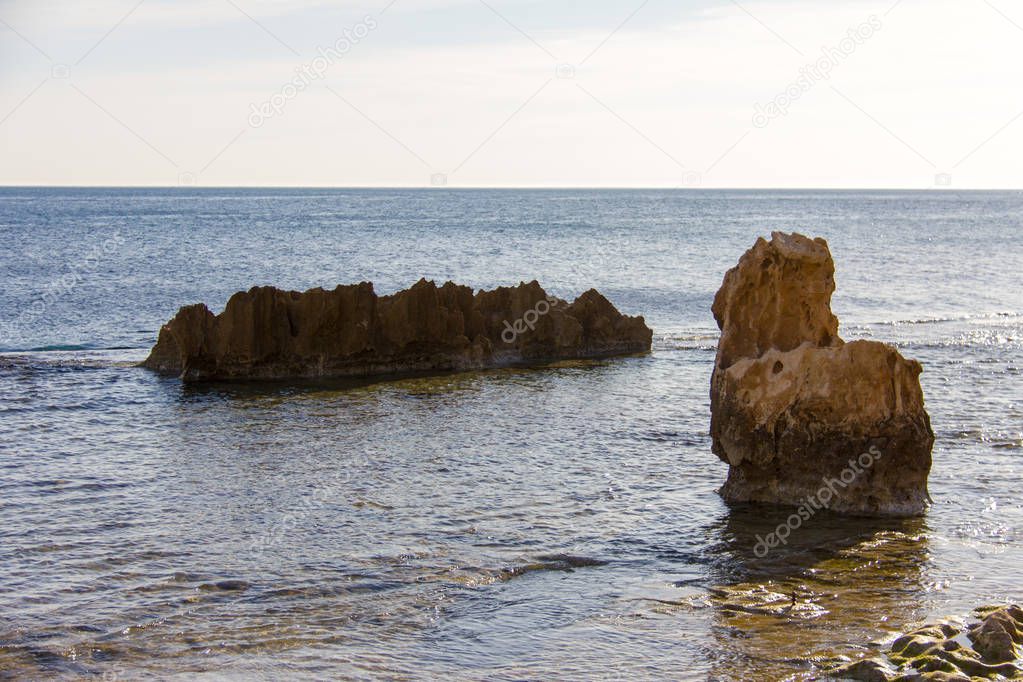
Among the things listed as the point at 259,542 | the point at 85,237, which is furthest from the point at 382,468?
the point at 85,237

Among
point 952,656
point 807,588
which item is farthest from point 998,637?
point 807,588

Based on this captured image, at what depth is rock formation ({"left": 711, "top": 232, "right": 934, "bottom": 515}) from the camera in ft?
65.3

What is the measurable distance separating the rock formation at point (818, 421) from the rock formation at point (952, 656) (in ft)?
18.2

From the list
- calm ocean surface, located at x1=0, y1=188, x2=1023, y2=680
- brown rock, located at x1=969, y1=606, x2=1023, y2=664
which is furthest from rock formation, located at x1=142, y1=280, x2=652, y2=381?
brown rock, located at x1=969, y1=606, x2=1023, y2=664

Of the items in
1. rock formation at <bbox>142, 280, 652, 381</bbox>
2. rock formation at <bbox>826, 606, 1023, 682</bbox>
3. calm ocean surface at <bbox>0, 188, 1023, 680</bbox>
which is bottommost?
rock formation at <bbox>826, 606, 1023, 682</bbox>

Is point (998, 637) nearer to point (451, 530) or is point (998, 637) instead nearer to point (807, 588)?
point (807, 588)

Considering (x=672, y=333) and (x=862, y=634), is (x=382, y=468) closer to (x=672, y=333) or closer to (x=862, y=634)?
(x=862, y=634)

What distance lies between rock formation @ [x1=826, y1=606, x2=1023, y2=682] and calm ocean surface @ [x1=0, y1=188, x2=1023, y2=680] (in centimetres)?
60

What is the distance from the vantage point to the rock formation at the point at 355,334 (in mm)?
34000

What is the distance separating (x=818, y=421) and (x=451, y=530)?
262 inches

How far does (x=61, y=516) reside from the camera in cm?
2031

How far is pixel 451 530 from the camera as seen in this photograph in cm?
1942

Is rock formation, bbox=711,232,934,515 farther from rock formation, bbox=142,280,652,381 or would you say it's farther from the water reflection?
rock formation, bbox=142,280,652,381

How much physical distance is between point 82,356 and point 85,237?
82402 mm
